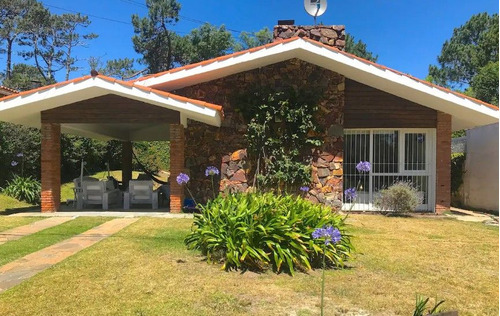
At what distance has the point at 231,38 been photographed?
1567 inches

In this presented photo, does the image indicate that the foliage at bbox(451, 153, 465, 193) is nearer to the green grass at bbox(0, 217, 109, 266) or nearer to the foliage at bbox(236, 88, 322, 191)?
the foliage at bbox(236, 88, 322, 191)

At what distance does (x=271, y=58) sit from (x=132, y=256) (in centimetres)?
653

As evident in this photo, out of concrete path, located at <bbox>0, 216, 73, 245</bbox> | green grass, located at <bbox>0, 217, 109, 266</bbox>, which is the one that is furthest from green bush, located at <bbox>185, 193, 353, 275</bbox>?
concrete path, located at <bbox>0, 216, 73, 245</bbox>

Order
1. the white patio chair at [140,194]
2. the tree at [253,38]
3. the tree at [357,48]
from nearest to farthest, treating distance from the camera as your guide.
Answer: the white patio chair at [140,194] < the tree at [357,48] < the tree at [253,38]

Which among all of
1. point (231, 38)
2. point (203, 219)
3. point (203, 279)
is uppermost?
point (231, 38)

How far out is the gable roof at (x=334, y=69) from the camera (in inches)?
381

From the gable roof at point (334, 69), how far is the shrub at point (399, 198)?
2.36m

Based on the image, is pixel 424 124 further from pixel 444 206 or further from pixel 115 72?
pixel 115 72

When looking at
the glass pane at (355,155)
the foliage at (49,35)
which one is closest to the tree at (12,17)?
the foliage at (49,35)

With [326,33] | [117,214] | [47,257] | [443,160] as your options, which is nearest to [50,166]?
[117,214]

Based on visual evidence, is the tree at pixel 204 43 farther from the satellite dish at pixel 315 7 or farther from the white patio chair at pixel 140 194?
the white patio chair at pixel 140 194

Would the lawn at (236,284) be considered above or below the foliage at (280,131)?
below

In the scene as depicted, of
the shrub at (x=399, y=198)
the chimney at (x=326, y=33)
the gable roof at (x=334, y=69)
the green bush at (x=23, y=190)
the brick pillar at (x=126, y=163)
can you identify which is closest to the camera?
the gable roof at (x=334, y=69)

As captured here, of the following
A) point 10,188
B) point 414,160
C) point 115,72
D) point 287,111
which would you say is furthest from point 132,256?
point 115,72
